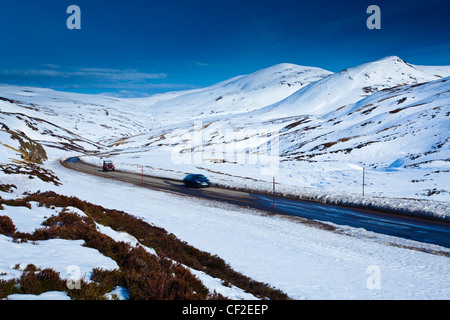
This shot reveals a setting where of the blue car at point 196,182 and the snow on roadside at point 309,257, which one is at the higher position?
the blue car at point 196,182

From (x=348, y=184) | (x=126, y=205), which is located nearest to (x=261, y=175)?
(x=348, y=184)

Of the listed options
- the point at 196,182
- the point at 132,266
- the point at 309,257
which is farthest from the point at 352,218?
the point at 196,182

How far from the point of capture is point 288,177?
113ft

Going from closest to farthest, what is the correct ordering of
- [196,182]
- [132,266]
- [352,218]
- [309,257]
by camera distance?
1. [132,266]
2. [309,257]
3. [352,218]
4. [196,182]

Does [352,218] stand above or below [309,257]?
above

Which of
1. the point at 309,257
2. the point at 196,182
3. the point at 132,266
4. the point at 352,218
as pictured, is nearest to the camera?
the point at 132,266

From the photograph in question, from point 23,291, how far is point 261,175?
33306 millimetres

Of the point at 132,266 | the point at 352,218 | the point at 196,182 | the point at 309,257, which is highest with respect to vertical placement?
the point at 196,182

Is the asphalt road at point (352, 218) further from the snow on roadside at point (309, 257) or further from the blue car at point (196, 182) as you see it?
the blue car at point (196, 182)

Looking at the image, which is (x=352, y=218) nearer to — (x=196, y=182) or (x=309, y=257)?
(x=309, y=257)

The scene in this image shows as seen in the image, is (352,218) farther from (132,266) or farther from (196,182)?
(196,182)

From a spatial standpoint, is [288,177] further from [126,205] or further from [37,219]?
[37,219]

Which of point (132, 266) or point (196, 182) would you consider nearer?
point (132, 266)

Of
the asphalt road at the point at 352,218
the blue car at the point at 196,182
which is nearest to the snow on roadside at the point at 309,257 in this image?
the asphalt road at the point at 352,218
